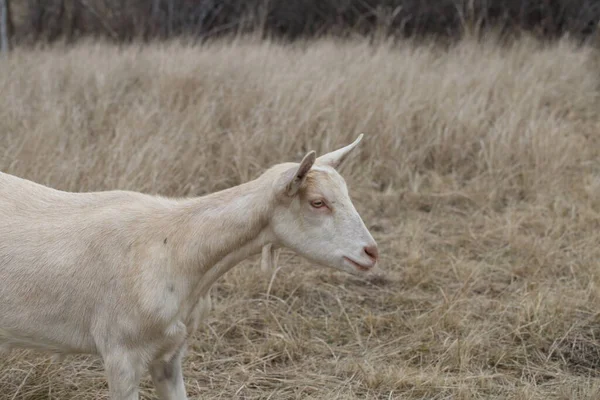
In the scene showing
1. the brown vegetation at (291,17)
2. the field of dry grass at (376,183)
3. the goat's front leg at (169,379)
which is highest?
the goat's front leg at (169,379)

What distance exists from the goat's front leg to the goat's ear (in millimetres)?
750

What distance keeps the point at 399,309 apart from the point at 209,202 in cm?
181

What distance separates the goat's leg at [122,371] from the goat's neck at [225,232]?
11.6 inches

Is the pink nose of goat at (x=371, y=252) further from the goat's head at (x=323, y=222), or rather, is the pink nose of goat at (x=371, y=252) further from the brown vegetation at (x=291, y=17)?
the brown vegetation at (x=291, y=17)

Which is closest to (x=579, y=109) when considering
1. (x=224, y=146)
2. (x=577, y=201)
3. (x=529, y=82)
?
(x=529, y=82)

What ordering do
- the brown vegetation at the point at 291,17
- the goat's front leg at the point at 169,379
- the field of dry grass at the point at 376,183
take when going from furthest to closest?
the brown vegetation at the point at 291,17 < the field of dry grass at the point at 376,183 < the goat's front leg at the point at 169,379

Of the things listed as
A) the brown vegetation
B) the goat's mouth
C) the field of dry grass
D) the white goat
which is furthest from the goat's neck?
the brown vegetation

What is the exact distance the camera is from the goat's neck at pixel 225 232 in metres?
2.75

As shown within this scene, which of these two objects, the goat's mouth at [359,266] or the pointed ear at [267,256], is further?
the pointed ear at [267,256]

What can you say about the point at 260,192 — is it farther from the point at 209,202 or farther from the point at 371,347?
the point at 371,347

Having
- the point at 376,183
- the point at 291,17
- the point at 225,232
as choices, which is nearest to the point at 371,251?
the point at 225,232

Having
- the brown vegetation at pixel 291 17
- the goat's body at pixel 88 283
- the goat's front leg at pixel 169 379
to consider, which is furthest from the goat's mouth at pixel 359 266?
the brown vegetation at pixel 291 17

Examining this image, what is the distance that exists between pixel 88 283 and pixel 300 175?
79 cm

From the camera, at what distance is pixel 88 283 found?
2734mm
